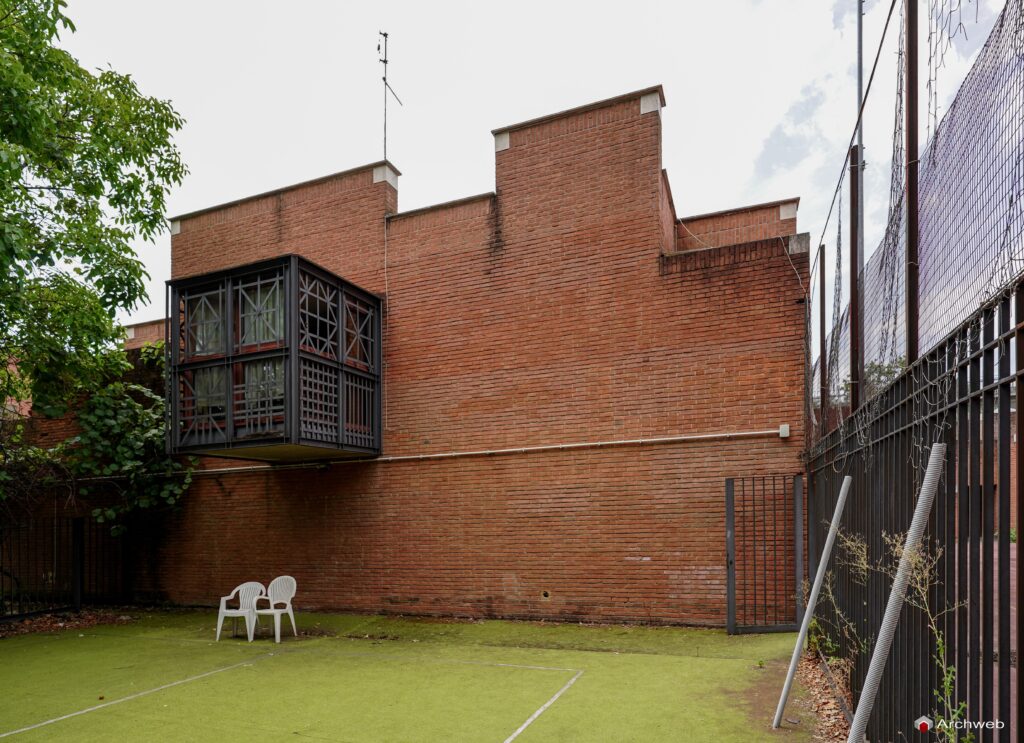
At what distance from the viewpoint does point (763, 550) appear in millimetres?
9047

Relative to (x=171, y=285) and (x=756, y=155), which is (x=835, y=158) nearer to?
(x=756, y=155)

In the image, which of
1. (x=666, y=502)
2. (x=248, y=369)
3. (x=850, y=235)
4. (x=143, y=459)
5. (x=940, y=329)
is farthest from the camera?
(x=143, y=459)

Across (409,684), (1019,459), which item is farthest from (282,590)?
(1019,459)

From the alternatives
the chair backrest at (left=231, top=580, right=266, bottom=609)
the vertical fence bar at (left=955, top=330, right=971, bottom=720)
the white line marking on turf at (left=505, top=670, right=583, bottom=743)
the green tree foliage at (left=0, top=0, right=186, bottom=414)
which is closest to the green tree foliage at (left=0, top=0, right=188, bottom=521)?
the green tree foliage at (left=0, top=0, right=186, bottom=414)

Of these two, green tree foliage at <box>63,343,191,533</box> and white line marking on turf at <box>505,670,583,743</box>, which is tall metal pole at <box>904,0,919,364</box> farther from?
green tree foliage at <box>63,343,191,533</box>

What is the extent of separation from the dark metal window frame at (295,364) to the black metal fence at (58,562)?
4.17 meters

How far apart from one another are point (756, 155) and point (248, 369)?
9179 mm

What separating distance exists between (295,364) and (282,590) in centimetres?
306

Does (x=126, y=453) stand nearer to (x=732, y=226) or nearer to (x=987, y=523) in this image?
(x=732, y=226)

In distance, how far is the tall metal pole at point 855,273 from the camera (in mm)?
5457

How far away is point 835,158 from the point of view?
255 inches

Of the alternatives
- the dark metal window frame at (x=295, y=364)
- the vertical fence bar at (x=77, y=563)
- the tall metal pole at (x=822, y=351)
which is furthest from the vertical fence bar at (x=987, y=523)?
the vertical fence bar at (x=77, y=563)

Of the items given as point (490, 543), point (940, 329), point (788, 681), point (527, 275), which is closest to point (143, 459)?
point (490, 543)

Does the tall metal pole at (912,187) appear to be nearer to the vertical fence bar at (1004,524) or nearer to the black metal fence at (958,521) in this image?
the black metal fence at (958,521)
